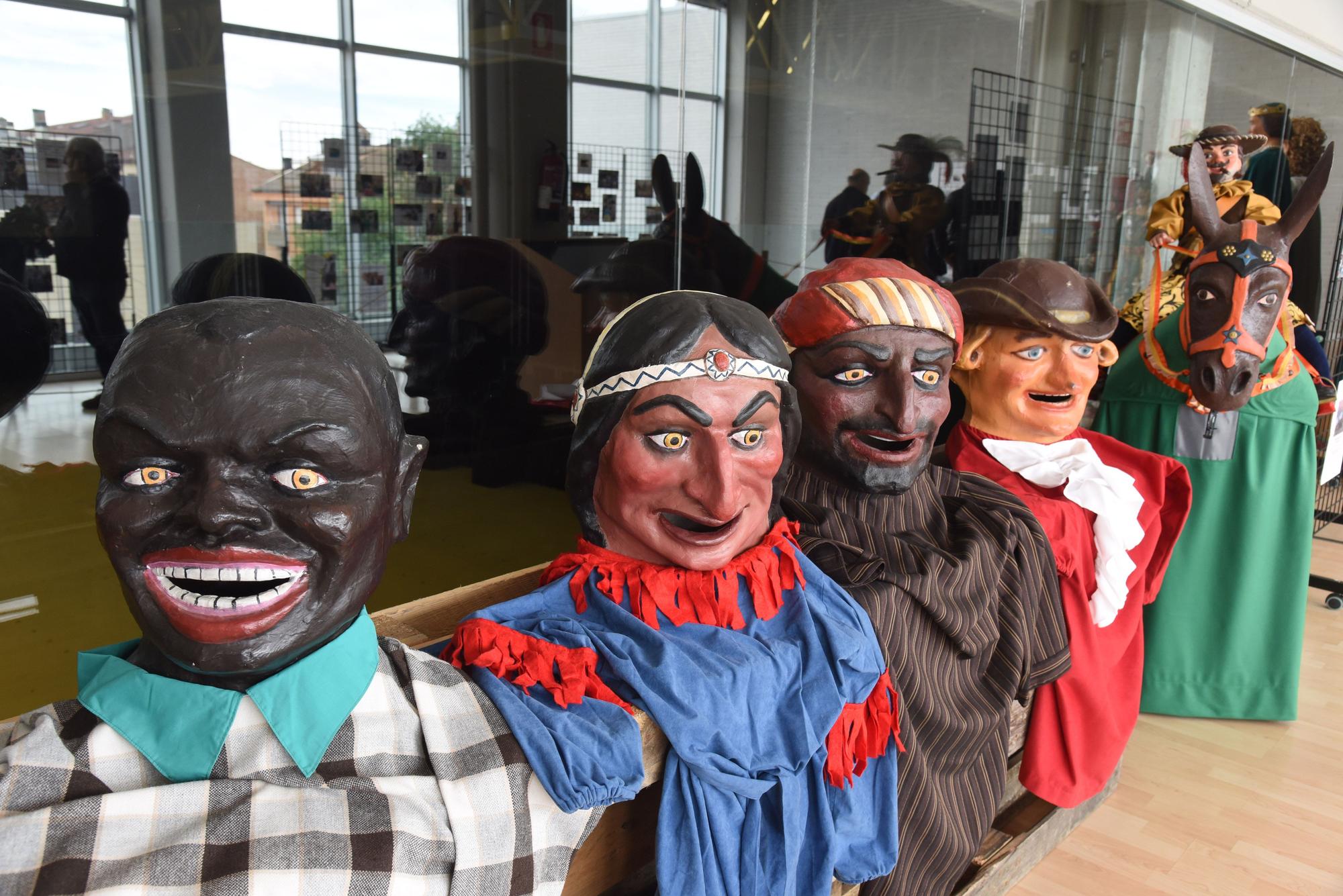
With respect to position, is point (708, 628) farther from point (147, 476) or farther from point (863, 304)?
point (147, 476)

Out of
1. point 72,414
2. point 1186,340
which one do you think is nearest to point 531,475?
point 72,414

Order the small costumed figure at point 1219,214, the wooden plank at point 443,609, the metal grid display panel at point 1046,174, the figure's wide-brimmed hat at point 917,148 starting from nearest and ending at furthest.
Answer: the wooden plank at point 443,609 → the small costumed figure at point 1219,214 → the figure's wide-brimmed hat at point 917,148 → the metal grid display panel at point 1046,174

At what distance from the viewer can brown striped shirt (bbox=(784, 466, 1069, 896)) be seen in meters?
1.82

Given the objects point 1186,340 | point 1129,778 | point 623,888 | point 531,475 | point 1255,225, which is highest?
point 1255,225

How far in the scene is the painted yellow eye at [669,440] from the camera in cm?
154

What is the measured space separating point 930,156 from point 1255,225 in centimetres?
136

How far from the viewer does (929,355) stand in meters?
1.86

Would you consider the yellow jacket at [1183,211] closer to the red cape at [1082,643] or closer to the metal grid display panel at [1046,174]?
the metal grid display panel at [1046,174]

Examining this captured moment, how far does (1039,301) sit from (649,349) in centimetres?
113

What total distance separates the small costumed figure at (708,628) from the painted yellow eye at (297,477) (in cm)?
39

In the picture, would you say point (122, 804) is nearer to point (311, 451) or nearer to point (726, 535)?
point (311, 451)

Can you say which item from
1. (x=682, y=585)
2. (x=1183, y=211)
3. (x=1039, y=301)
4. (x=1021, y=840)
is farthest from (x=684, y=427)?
(x=1183, y=211)

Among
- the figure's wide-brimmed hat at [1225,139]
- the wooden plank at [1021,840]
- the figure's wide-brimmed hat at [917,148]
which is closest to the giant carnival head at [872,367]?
the wooden plank at [1021,840]

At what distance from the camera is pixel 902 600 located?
181 cm
